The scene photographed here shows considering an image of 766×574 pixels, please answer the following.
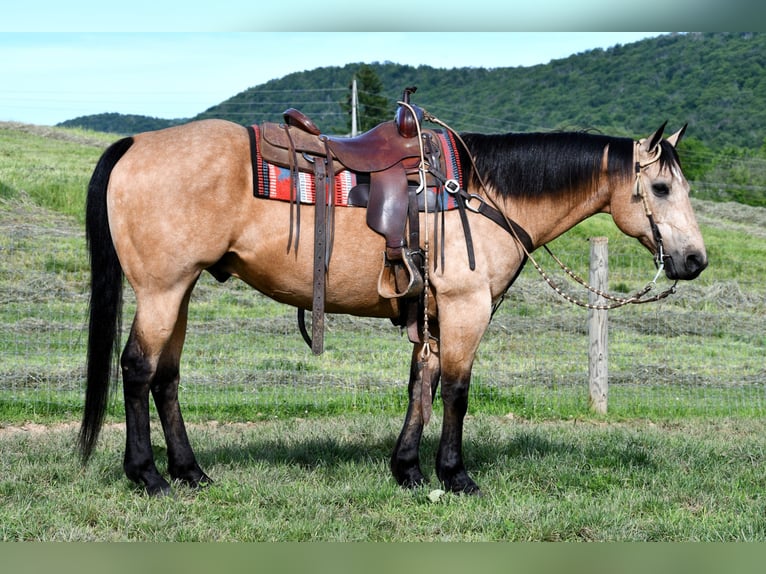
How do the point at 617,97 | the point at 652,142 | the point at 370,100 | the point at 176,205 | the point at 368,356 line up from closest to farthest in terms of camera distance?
the point at 176,205 → the point at 652,142 → the point at 368,356 → the point at 370,100 → the point at 617,97

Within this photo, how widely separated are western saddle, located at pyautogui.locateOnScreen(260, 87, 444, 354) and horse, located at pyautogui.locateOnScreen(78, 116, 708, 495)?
0.08 m

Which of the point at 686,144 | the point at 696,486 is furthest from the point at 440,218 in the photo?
the point at 686,144

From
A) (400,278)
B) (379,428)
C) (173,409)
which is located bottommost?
(379,428)

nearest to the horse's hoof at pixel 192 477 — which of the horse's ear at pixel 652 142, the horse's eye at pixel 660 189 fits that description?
the horse's eye at pixel 660 189

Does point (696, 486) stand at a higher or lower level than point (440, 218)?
lower

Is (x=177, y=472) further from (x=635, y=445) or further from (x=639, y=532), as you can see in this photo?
(x=635, y=445)

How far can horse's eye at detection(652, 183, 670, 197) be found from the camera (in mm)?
4676

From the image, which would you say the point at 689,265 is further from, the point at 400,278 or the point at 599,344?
the point at 599,344

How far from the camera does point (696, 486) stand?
4785 mm

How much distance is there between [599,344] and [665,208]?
294cm

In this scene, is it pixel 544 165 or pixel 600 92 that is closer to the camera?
pixel 544 165

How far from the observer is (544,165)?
15.9 ft

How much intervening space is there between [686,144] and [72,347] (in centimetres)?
3387

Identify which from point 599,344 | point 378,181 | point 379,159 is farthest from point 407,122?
point 599,344
